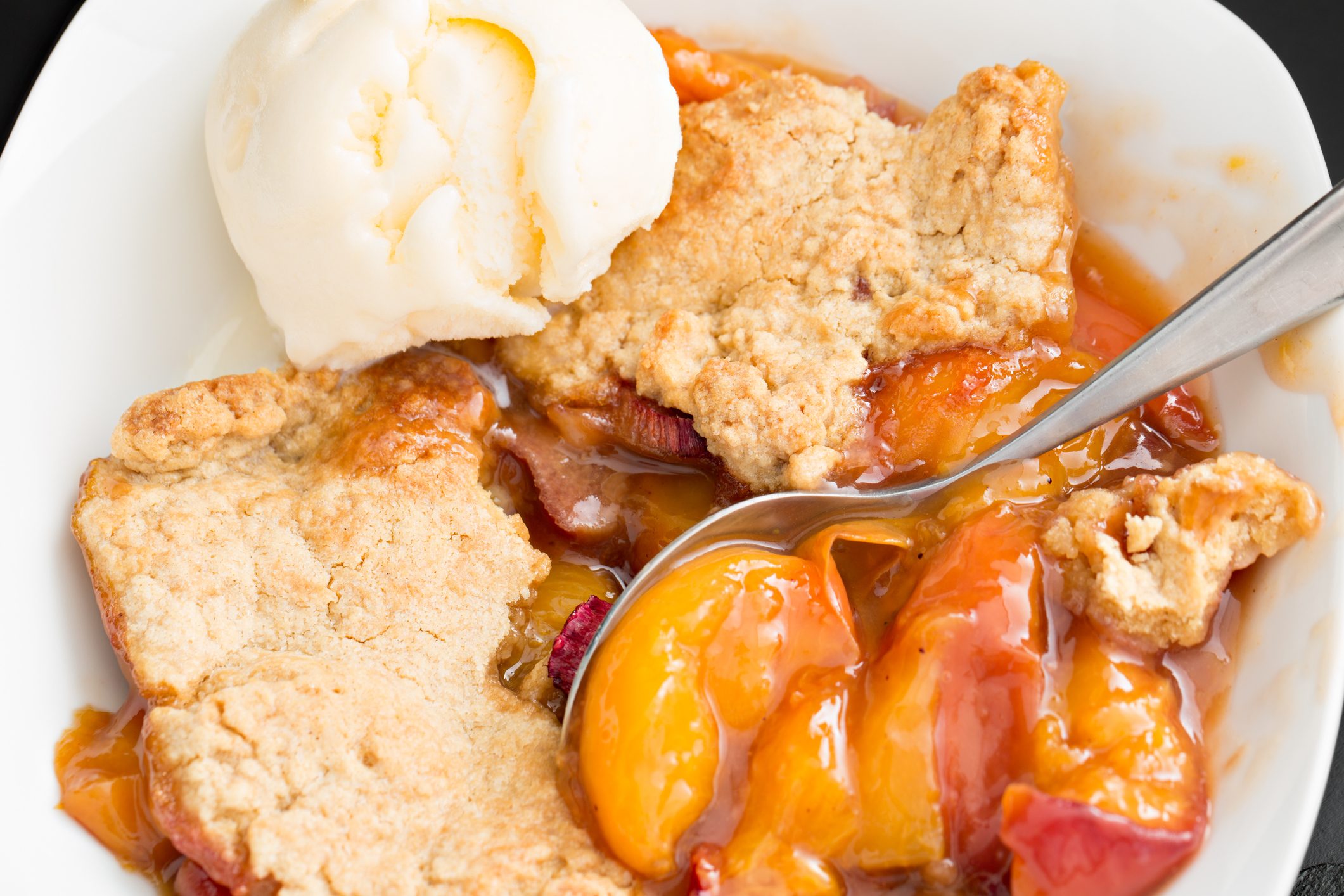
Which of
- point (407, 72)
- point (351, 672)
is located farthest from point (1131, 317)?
point (351, 672)

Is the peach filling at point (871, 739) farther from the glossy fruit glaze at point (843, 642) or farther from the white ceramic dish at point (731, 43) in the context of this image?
the white ceramic dish at point (731, 43)

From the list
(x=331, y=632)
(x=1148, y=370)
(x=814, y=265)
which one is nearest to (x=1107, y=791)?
(x=1148, y=370)

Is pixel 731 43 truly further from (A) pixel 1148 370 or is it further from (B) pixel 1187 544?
(B) pixel 1187 544

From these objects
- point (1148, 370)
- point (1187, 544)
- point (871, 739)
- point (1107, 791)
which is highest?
point (1148, 370)

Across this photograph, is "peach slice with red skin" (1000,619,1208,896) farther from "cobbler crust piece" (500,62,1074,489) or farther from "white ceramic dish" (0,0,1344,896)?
"cobbler crust piece" (500,62,1074,489)

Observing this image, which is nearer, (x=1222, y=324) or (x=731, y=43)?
(x=1222, y=324)

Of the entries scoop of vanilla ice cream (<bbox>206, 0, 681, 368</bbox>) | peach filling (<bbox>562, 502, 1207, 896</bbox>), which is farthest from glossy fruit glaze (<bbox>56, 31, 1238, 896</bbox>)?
scoop of vanilla ice cream (<bbox>206, 0, 681, 368</bbox>)

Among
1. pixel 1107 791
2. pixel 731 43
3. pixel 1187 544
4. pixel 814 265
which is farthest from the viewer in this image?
pixel 731 43

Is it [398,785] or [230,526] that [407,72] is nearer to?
[230,526]
